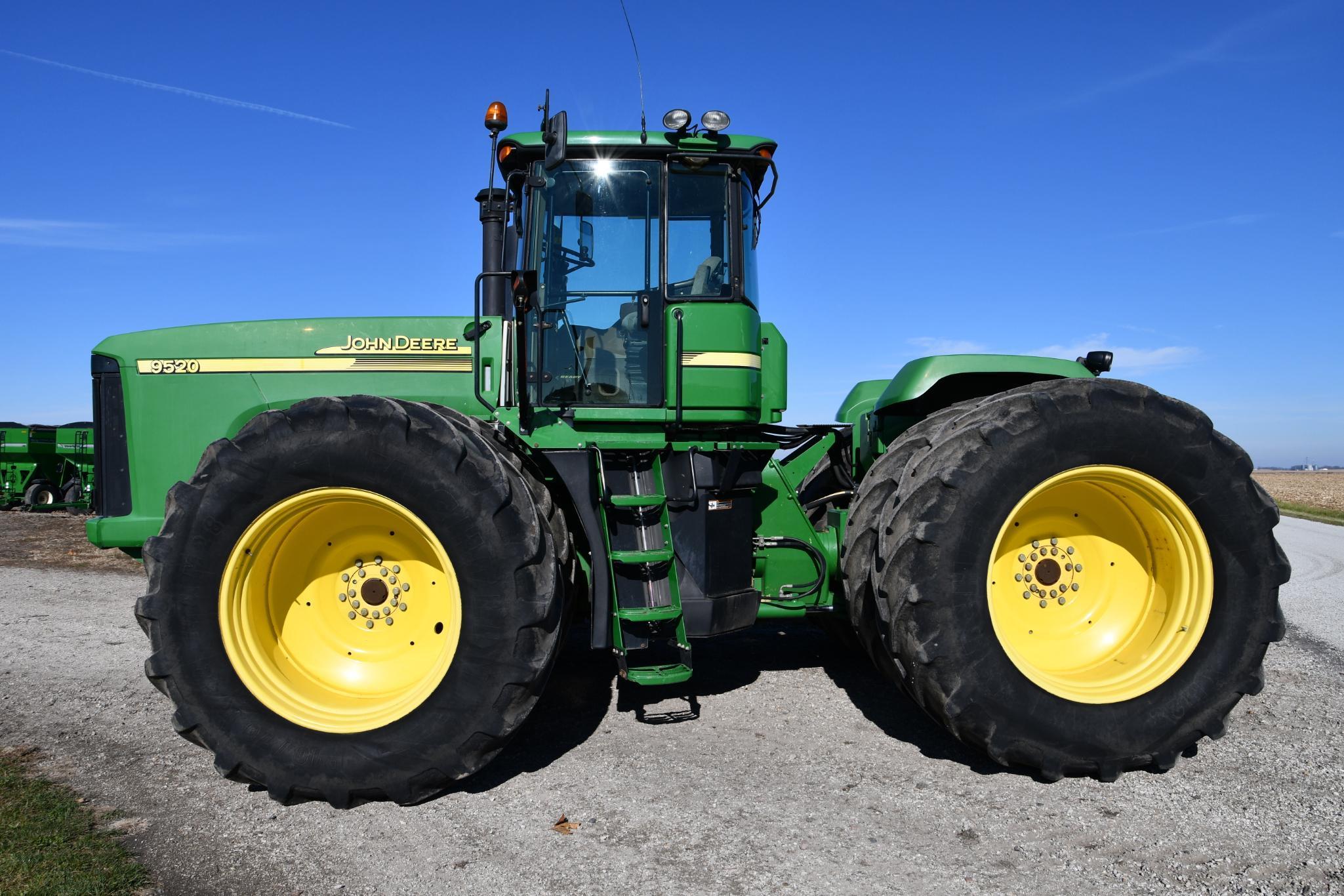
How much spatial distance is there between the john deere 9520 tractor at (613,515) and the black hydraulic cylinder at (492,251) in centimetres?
2

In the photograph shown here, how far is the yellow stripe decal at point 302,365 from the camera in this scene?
4.67 metres

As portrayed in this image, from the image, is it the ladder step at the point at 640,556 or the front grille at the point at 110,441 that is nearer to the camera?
the ladder step at the point at 640,556

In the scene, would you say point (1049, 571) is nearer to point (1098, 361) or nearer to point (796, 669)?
point (1098, 361)

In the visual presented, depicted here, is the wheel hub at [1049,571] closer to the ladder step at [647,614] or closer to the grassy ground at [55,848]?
the ladder step at [647,614]

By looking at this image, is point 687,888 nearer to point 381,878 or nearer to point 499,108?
point 381,878

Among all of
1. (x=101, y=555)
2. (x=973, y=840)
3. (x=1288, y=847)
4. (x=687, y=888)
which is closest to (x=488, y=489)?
(x=687, y=888)

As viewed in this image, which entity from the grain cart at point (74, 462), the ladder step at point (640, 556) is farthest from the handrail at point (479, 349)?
the grain cart at point (74, 462)

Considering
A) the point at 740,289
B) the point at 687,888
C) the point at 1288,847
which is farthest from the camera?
the point at 740,289

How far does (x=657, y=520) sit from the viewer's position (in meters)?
4.10

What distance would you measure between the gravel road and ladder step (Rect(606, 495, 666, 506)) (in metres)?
1.15

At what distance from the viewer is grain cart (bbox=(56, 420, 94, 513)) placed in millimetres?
19562

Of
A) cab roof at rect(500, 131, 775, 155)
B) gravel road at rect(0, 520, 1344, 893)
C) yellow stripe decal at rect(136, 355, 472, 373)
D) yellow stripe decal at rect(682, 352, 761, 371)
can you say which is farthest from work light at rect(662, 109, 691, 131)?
gravel road at rect(0, 520, 1344, 893)

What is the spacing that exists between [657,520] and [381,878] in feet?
6.10

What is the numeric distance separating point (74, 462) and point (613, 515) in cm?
2090
